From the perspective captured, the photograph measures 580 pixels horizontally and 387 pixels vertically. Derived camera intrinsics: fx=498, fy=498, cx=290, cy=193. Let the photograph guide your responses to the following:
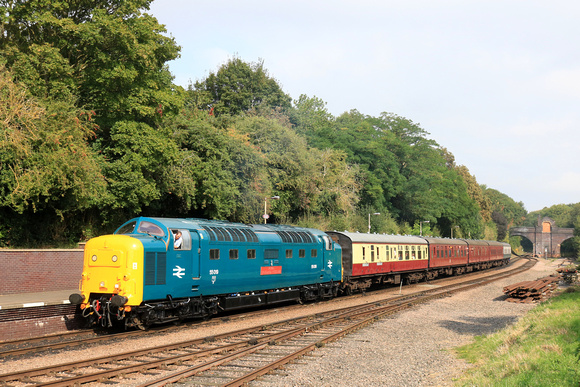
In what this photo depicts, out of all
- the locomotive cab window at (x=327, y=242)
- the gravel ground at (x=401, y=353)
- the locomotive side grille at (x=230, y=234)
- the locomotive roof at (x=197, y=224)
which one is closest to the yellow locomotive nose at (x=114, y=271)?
the locomotive roof at (x=197, y=224)

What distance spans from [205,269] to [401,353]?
765cm

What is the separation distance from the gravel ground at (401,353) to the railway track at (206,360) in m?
0.63

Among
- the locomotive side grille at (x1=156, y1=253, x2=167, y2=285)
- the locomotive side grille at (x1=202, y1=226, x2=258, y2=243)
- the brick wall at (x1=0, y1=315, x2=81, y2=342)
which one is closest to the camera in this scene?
the brick wall at (x1=0, y1=315, x2=81, y2=342)

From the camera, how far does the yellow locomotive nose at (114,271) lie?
50.7 feet

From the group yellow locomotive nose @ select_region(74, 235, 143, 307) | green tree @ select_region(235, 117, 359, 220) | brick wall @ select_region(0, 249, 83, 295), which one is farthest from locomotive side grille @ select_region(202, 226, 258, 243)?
green tree @ select_region(235, 117, 359, 220)

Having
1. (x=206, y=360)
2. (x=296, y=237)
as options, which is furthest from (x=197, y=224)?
(x=206, y=360)

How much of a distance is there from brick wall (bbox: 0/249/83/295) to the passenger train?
5.97 meters

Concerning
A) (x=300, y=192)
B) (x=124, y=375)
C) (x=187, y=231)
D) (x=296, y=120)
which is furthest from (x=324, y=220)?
(x=124, y=375)

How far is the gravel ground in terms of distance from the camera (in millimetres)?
11258

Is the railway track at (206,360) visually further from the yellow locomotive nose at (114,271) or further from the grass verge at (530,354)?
the grass verge at (530,354)

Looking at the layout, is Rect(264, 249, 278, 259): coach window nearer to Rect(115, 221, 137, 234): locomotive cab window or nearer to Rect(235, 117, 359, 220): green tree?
Rect(115, 221, 137, 234): locomotive cab window

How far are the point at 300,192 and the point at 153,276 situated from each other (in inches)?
1305

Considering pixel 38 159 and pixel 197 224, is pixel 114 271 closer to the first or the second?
pixel 197 224

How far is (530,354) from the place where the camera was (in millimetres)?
11672
